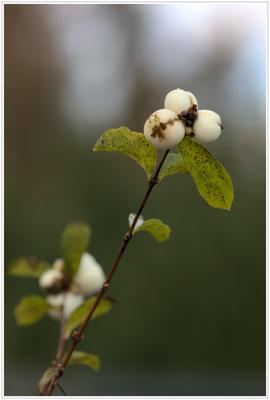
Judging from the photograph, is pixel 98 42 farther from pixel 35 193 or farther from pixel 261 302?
pixel 261 302

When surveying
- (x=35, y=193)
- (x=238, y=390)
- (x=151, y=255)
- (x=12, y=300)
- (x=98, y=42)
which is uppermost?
(x=98, y=42)

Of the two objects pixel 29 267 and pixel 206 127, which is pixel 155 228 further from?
pixel 29 267

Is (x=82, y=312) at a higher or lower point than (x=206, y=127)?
lower

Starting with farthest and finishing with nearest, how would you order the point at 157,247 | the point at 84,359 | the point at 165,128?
the point at 157,247
the point at 84,359
the point at 165,128

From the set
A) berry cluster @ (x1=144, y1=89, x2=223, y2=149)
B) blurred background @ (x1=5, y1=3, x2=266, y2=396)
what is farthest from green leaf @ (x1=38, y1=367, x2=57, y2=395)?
blurred background @ (x1=5, y1=3, x2=266, y2=396)

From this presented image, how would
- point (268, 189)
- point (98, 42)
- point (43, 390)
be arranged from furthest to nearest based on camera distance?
point (98, 42)
point (268, 189)
point (43, 390)

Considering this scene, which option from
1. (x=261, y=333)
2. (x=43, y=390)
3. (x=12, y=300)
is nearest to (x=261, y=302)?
(x=261, y=333)

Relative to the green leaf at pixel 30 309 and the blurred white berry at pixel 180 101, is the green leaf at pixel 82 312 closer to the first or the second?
the green leaf at pixel 30 309

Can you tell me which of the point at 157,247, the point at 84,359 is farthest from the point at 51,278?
the point at 157,247
